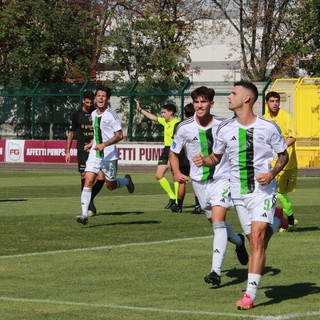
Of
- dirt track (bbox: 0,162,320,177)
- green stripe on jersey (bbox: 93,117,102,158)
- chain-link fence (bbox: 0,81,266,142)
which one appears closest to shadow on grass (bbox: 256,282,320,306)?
green stripe on jersey (bbox: 93,117,102,158)

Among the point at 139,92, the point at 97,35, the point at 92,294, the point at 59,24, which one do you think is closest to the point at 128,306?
the point at 92,294

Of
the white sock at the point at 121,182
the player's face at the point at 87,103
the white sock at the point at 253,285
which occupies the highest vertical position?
the player's face at the point at 87,103

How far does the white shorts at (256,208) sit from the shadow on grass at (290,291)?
66cm

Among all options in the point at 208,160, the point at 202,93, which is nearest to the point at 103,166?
the point at 202,93

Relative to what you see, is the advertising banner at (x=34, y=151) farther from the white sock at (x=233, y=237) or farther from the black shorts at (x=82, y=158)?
the white sock at (x=233, y=237)

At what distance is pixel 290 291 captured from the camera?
10.6m

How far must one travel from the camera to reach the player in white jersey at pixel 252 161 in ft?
32.4

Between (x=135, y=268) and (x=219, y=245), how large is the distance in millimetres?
1456

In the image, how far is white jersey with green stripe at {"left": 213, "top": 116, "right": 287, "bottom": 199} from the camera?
10.0m

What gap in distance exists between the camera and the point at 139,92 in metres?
45.1

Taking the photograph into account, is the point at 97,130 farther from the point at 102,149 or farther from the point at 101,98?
the point at 101,98

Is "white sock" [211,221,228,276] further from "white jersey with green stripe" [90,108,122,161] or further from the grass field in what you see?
"white jersey with green stripe" [90,108,122,161]

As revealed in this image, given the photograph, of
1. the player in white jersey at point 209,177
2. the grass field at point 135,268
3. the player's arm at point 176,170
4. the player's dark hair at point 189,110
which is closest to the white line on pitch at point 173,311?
the grass field at point 135,268

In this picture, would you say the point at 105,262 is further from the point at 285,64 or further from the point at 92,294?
the point at 285,64
